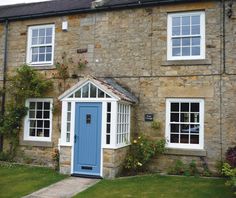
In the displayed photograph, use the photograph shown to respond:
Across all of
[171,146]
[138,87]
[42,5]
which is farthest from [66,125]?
[42,5]

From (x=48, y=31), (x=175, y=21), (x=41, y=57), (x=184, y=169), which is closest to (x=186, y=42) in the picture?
(x=175, y=21)

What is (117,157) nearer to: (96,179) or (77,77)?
(96,179)

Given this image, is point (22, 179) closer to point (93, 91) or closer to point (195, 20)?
point (93, 91)

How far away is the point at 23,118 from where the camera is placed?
13227mm

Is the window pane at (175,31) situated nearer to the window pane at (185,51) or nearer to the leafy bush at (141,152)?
the window pane at (185,51)

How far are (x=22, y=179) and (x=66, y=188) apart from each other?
1862mm

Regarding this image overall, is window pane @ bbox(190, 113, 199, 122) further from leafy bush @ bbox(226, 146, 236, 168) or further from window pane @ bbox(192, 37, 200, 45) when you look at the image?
window pane @ bbox(192, 37, 200, 45)

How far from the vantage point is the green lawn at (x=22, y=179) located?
27.6ft

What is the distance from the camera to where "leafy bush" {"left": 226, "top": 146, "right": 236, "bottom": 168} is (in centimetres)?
952

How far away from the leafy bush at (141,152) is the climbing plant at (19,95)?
4.43 meters

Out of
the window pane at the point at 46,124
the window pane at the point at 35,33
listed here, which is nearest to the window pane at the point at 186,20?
the window pane at the point at 35,33

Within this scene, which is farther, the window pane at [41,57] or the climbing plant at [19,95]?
the window pane at [41,57]

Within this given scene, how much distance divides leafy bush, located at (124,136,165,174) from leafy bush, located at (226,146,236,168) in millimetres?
2187

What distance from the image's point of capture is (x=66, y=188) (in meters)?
8.83
